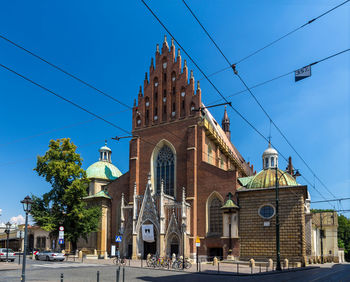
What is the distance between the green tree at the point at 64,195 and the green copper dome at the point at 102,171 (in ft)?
47.3

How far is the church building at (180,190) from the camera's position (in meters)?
38.6

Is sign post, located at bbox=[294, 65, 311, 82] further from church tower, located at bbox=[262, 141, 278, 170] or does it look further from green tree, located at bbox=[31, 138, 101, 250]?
church tower, located at bbox=[262, 141, 278, 170]

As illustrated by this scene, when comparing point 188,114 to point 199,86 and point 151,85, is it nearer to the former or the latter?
point 199,86

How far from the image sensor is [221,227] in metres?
40.2

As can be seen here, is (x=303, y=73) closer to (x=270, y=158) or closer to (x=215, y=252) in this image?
(x=215, y=252)

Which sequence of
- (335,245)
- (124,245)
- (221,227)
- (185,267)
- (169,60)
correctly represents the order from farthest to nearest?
(335,245) → (169,60) → (124,245) → (221,227) → (185,267)

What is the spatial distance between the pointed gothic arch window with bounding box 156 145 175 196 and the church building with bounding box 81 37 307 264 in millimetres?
124

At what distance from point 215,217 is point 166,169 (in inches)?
350

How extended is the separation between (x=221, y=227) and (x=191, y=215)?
3.57 m

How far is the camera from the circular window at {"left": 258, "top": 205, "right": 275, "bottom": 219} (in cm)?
3805

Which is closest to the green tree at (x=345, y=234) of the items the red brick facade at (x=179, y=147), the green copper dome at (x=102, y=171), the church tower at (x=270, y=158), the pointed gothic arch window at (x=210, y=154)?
the church tower at (x=270, y=158)

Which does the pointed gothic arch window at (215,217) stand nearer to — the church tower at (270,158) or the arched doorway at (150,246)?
the arched doorway at (150,246)

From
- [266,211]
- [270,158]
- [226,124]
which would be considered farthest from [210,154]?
[226,124]

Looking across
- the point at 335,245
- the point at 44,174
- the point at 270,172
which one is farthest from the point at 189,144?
the point at 335,245
